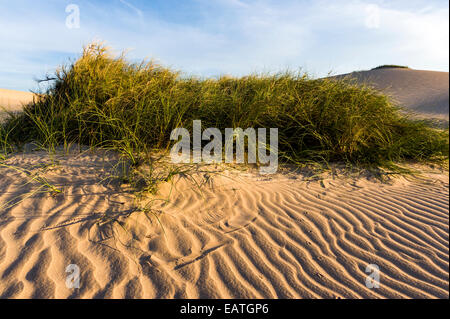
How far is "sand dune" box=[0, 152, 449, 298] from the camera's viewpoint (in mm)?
1822

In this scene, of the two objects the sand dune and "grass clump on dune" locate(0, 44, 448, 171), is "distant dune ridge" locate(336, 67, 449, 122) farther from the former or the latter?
the sand dune

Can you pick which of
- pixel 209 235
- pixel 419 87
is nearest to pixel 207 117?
pixel 209 235

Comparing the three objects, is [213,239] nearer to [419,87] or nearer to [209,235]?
[209,235]

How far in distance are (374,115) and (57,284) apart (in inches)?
191

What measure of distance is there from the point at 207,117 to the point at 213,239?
2340 mm

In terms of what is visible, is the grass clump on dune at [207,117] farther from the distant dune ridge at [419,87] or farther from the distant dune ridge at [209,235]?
the distant dune ridge at [419,87]

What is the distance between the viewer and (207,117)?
4133 millimetres

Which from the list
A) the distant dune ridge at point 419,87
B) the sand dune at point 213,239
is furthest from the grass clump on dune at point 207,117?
the distant dune ridge at point 419,87

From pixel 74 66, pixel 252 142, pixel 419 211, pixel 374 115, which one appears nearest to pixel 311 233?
pixel 419 211

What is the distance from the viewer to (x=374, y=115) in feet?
14.5

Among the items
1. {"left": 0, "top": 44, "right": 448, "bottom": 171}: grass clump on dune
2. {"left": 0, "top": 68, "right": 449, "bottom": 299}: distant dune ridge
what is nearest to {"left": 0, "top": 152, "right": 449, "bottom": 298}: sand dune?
{"left": 0, "top": 68, "right": 449, "bottom": 299}: distant dune ridge

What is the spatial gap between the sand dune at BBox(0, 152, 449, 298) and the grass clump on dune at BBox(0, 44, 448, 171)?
62 centimetres

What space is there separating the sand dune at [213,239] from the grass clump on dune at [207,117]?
0.62m
